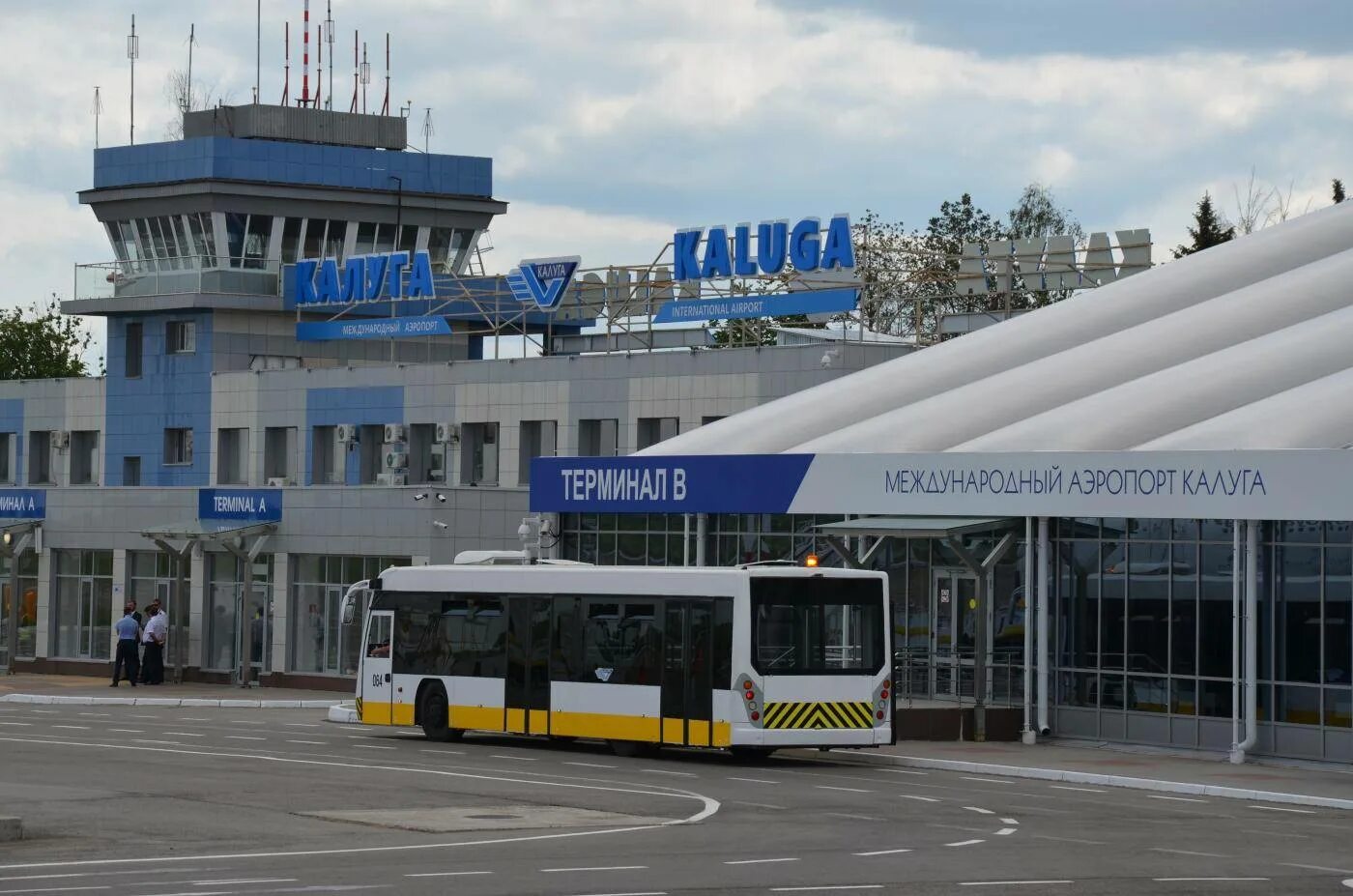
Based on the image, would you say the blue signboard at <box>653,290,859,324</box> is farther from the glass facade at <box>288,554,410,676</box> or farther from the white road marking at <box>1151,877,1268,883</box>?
the white road marking at <box>1151,877,1268,883</box>

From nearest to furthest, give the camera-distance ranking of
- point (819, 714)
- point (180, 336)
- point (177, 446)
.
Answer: point (819, 714)
point (177, 446)
point (180, 336)

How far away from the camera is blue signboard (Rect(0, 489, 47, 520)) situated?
191ft

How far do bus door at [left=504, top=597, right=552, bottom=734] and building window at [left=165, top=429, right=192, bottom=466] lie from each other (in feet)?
102

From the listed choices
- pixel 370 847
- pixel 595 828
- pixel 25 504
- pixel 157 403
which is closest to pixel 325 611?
pixel 25 504

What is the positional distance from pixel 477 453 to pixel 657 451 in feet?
50.1

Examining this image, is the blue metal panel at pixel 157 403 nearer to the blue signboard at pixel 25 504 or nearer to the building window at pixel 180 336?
the building window at pixel 180 336

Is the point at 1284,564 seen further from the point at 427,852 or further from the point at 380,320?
the point at 380,320

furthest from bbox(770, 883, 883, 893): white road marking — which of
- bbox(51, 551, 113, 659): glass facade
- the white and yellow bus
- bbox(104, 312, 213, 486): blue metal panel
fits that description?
bbox(104, 312, 213, 486): blue metal panel

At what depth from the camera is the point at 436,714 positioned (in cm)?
3391

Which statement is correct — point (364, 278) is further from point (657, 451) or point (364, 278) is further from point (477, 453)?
point (657, 451)

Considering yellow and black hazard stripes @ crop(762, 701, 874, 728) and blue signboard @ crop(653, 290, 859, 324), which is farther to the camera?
blue signboard @ crop(653, 290, 859, 324)

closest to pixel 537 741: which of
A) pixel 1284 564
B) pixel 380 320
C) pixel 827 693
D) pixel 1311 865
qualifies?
pixel 827 693

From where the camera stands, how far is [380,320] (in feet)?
198

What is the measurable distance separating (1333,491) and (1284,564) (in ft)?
9.30
